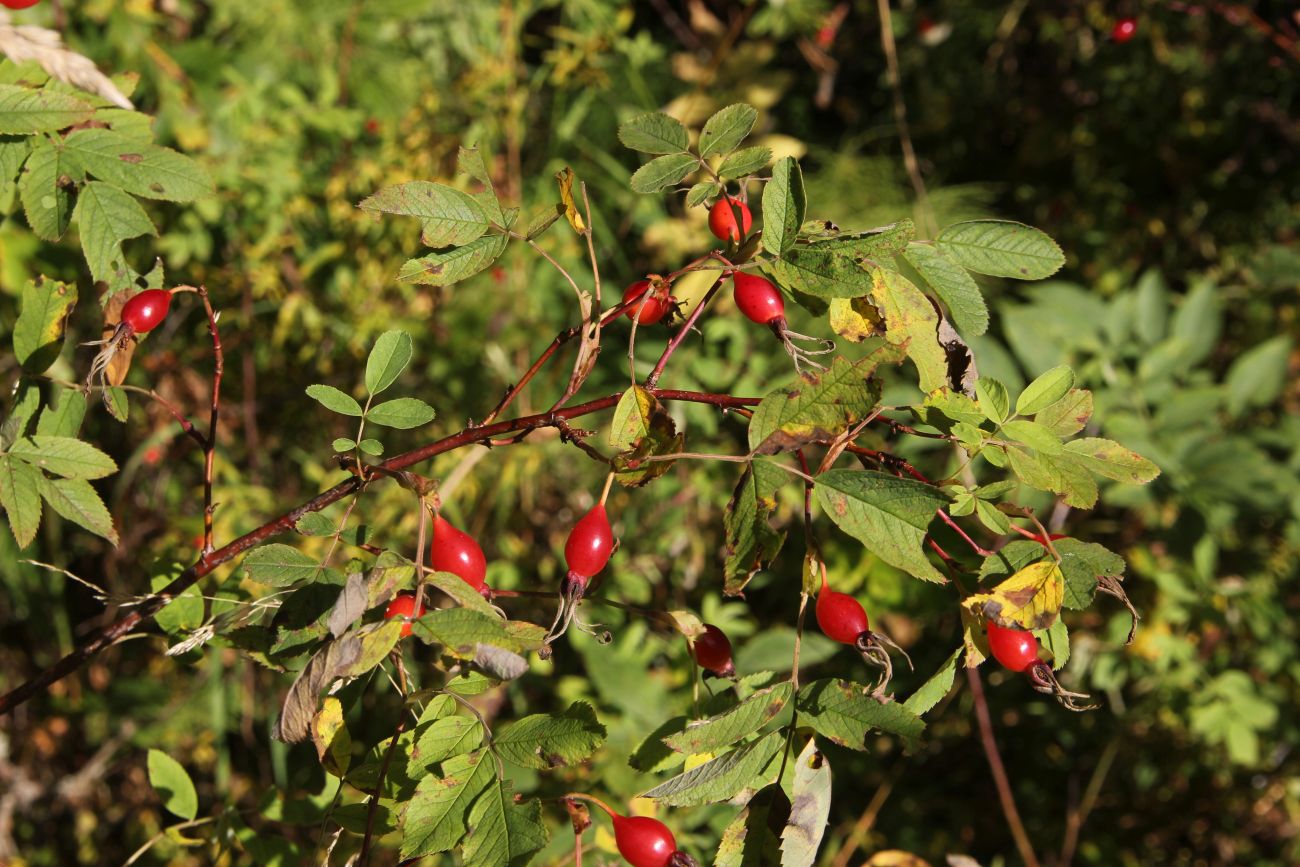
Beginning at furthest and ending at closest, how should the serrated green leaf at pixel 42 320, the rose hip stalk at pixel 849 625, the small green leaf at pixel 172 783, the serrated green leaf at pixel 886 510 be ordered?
the small green leaf at pixel 172 783 → the serrated green leaf at pixel 42 320 → the rose hip stalk at pixel 849 625 → the serrated green leaf at pixel 886 510

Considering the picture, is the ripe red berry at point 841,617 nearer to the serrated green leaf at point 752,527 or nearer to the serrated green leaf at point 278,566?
the serrated green leaf at point 752,527

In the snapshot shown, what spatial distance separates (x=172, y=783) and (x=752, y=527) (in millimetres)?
680

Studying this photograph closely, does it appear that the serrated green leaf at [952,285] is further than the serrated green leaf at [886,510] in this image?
Yes

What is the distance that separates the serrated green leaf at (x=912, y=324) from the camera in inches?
30.2

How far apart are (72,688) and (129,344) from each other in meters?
1.84

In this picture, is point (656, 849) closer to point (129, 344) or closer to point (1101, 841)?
point (129, 344)

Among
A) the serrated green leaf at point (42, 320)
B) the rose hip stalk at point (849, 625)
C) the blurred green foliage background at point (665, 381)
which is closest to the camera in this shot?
the rose hip stalk at point (849, 625)

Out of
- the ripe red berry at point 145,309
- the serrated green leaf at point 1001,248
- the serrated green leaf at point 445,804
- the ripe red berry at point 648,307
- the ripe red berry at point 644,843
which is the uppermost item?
the serrated green leaf at point 1001,248

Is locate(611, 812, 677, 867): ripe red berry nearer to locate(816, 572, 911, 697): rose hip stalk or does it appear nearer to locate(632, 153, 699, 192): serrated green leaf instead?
locate(816, 572, 911, 697): rose hip stalk

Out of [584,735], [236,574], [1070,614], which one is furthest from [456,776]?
[1070,614]

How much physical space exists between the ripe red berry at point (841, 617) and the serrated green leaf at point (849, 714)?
4cm

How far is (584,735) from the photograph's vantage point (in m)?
0.72

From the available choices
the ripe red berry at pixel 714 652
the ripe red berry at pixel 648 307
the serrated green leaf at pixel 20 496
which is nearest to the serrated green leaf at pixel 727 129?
the ripe red berry at pixel 648 307

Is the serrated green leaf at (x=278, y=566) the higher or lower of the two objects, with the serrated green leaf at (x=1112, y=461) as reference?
lower
